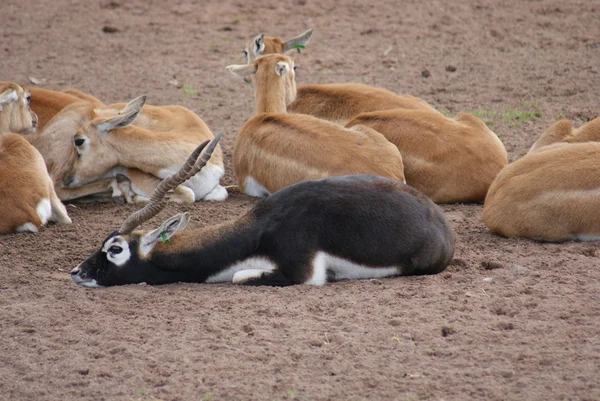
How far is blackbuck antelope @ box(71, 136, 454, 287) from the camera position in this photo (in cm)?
568

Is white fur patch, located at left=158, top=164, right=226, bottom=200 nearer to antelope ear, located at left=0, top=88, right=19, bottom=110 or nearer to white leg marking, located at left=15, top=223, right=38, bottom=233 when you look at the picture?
white leg marking, located at left=15, top=223, right=38, bottom=233

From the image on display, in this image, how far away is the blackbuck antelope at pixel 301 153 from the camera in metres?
7.34

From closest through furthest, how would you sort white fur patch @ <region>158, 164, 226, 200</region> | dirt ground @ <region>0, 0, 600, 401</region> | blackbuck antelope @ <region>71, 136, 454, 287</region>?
dirt ground @ <region>0, 0, 600, 401</region> < blackbuck antelope @ <region>71, 136, 454, 287</region> < white fur patch @ <region>158, 164, 226, 200</region>

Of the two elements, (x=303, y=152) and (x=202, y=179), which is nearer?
(x=303, y=152)

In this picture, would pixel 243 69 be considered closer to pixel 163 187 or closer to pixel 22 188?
pixel 22 188

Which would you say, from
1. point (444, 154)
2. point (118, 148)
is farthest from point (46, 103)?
point (444, 154)

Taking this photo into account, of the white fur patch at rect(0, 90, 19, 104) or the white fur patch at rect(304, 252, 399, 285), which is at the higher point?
the white fur patch at rect(0, 90, 19, 104)

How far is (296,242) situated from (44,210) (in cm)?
243

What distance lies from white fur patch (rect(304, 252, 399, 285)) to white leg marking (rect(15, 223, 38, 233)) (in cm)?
245

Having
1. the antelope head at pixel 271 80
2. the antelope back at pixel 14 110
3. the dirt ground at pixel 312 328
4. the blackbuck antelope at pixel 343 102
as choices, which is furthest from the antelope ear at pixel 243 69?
the antelope back at pixel 14 110

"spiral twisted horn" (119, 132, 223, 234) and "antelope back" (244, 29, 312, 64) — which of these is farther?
"antelope back" (244, 29, 312, 64)

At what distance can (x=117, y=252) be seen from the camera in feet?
19.2

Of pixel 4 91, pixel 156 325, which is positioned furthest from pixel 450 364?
pixel 4 91

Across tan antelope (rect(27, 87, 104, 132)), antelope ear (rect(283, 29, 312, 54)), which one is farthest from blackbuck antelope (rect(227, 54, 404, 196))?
antelope ear (rect(283, 29, 312, 54))
